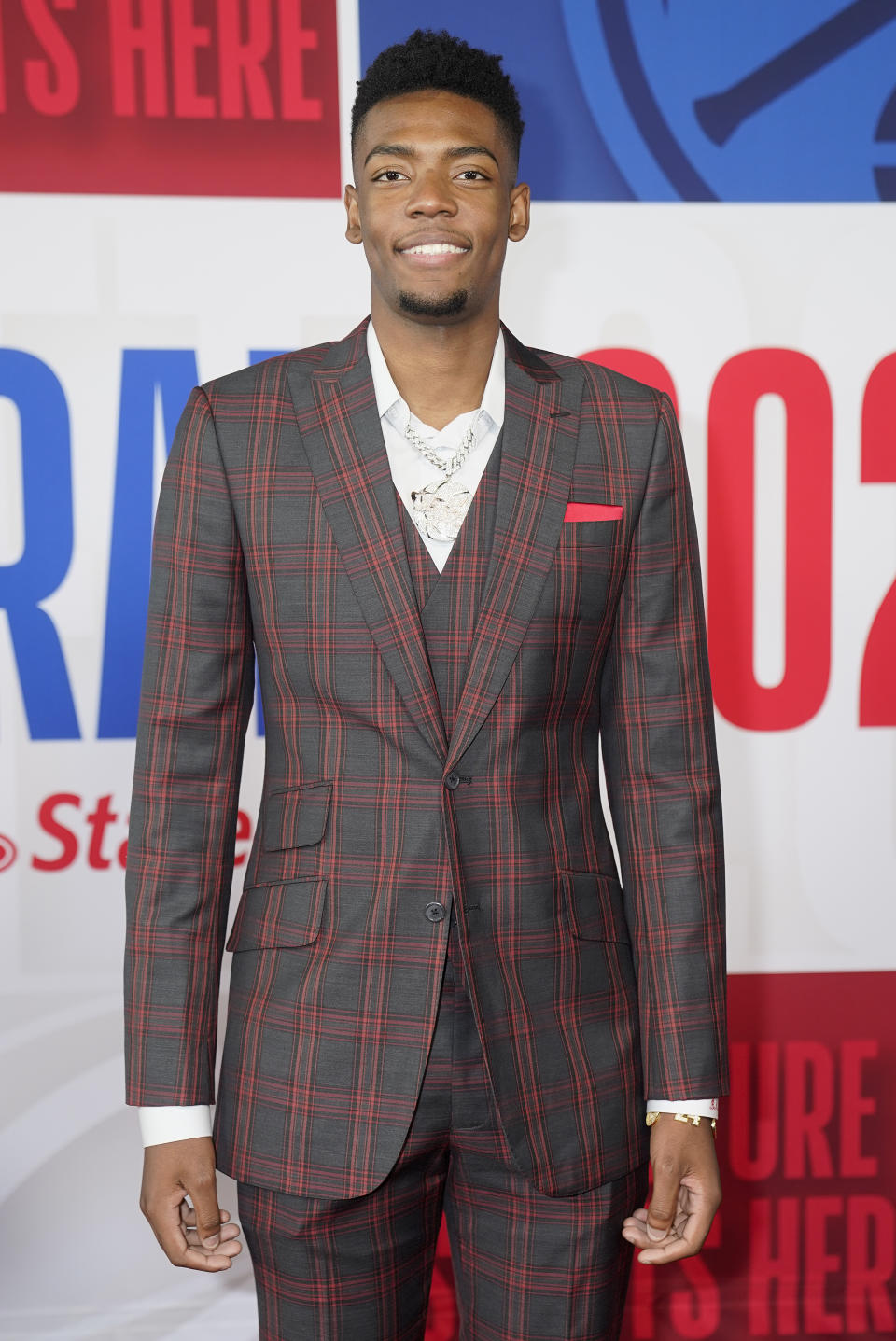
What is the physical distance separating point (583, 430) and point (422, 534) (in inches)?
8.4

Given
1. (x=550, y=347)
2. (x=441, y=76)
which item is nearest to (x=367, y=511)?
(x=441, y=76)

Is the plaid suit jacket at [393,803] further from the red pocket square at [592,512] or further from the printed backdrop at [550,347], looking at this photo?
the printed backdrop at [550,347]

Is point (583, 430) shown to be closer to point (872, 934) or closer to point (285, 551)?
point (285, 551)

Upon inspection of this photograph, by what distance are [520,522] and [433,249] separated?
0.31 meters

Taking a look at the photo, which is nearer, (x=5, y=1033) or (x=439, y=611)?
(x=439, y=611)

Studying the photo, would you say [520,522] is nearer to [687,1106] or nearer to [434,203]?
[434,203]

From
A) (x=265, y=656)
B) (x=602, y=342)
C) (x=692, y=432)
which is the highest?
(x=602, y=342)

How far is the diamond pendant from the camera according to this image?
52.6 inches

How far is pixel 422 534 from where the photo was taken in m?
1.33

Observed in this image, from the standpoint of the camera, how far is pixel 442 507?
1.35 m

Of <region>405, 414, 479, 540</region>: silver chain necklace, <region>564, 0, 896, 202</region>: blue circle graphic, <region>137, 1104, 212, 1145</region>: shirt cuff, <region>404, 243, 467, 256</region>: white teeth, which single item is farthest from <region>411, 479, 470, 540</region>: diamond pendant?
<region>564, 0, 896, 202</region>: blue circle graphic

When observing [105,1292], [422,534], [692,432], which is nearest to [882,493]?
[692,432]

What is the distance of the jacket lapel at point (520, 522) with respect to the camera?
1.26 m

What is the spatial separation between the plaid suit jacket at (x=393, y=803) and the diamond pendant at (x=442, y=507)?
0.05m
